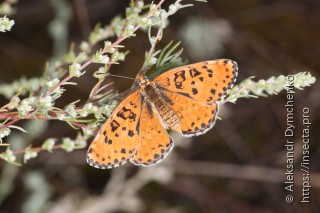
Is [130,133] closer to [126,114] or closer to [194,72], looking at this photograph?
[126,114]

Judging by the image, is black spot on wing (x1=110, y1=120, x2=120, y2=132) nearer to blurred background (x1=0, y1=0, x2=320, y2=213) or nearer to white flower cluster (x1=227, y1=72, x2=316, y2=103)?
white flower cluster (x1=227, y1=72, x2=316, y2=103)

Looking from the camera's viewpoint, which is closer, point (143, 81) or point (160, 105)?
point (143, 81)

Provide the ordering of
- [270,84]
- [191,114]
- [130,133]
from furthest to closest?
[191,114], [130,133], [270,84]

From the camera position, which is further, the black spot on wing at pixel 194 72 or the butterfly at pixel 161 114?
the black spot on wing at pixel 194 72

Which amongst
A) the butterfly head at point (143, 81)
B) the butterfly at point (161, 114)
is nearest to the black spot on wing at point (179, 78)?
the butterfly at point (161, 114)

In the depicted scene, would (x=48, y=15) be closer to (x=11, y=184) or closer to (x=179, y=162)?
(x=11, y=184)

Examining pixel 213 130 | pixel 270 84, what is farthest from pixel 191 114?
pixel 213 130

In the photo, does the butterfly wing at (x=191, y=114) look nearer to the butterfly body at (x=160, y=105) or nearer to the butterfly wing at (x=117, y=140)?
the butterfly body at (x=160, y=105)

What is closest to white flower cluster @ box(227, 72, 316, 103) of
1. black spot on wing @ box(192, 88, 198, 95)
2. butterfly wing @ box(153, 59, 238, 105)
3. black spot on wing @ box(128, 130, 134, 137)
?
butterfly wing @ box(153, 59, 238, 105)
